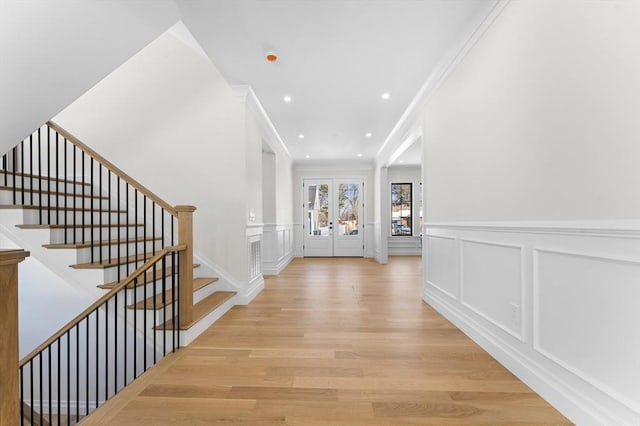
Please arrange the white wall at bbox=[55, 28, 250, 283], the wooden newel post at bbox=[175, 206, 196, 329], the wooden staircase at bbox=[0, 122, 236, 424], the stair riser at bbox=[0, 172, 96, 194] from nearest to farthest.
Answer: the wooden staircase at bbox=[0, 122, 236, 424]
the wooden newel post at bbox=[175, 206, 196, 329]
the stair riser at bbox=[0, 172, 96, 194]
the white wall at bbox=[55, 28, 250, 283]

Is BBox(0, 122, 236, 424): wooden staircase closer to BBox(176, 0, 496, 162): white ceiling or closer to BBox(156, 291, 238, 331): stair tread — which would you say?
BBox(156, 291, 238, 331): stair tread

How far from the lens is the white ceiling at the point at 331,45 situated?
2.20 metres

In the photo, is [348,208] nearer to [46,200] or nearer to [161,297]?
[161,297]

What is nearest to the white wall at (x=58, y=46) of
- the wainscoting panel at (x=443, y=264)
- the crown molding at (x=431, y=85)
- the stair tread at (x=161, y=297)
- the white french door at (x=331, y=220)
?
the stair tread at (x=161, y=297)

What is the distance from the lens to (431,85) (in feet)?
10.6

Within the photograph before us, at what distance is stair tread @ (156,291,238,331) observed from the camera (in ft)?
8.17

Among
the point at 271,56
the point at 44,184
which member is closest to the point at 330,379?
the point at 271,56

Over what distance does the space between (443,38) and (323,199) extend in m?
5.84

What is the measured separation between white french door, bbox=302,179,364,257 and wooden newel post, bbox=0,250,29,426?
7.07 meters

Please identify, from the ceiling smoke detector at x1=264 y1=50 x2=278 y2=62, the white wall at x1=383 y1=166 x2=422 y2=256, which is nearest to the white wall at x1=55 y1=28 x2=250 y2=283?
the ceiling smoke detector at x1=264 y1=50 x2=278 y2=62

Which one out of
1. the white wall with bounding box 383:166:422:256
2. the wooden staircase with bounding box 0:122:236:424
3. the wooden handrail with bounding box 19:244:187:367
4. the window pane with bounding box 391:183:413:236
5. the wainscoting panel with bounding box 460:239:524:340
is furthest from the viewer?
the window pane with bounding box 391:183:413:236

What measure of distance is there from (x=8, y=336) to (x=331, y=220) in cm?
720

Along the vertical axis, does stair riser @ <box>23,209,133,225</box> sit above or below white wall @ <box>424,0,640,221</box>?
below

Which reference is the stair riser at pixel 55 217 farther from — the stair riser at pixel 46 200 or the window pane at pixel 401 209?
the window pane at pixel 401 209
